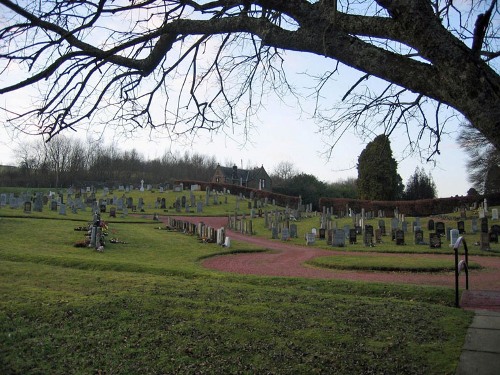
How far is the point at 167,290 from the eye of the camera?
865 cm

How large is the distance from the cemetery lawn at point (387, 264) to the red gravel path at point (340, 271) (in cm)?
46

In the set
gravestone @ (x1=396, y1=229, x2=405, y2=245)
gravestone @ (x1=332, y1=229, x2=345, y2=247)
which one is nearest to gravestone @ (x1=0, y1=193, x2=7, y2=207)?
gravestone @ (x1=332, y1=229, x2=345, y2=247)

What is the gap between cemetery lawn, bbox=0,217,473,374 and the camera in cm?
518

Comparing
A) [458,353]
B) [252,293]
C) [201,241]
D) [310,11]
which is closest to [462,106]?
[310,11]

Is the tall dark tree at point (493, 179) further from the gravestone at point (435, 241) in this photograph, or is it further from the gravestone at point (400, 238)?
the gravestone at point (435, 241)

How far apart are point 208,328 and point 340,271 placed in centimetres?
1000

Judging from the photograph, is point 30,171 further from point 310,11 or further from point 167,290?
point 310,11

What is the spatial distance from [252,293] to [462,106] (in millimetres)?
5940

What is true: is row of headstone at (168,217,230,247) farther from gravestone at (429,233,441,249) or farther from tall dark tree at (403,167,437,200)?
tall dark tree at (403,167,437,200)

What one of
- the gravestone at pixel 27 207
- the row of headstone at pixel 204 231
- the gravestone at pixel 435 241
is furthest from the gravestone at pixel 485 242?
the gravestone at pixel 27 207

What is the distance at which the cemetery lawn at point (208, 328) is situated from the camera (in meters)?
5.18

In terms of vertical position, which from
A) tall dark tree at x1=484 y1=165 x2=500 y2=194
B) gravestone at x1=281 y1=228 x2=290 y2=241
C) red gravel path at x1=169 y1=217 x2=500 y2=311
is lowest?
red gravel path at x1=169 y1=217 x2=500 y2=311

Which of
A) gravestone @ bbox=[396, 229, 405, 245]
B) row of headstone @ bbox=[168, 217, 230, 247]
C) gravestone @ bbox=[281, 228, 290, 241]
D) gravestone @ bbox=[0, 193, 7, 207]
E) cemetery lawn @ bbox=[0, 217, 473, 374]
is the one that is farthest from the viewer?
gravestone @ bbox=[0, 193, 7, 207]

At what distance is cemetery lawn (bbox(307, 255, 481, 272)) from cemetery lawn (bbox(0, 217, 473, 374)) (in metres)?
4.93
